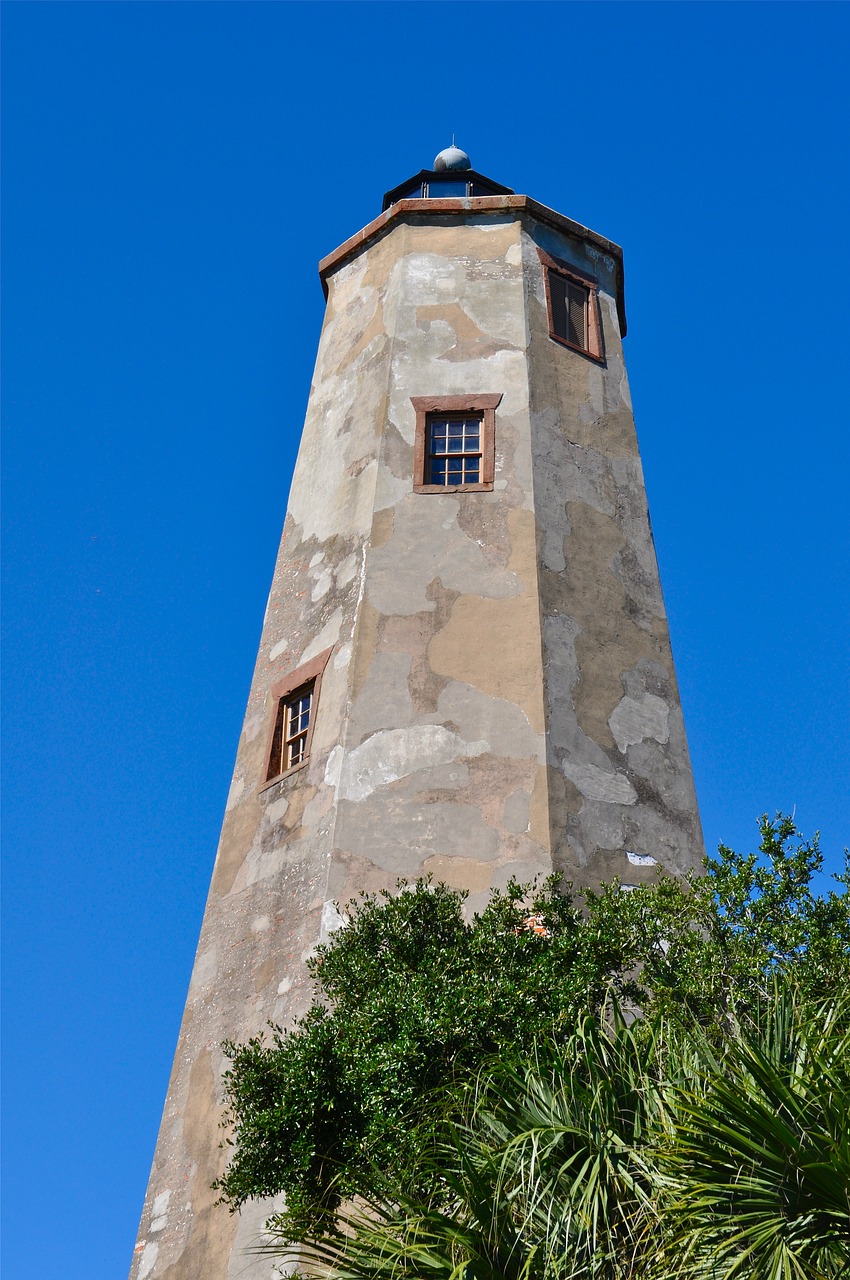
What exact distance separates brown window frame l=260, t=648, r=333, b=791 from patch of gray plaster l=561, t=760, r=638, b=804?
305 centimetres

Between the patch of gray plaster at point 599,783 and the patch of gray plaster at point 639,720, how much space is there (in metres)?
0.46

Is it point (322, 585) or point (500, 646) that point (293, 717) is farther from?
point (500, 646)

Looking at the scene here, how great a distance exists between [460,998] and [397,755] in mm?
5288

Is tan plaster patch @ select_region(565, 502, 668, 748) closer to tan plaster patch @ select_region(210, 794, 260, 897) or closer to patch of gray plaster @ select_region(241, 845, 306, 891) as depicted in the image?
patch of gray plaster @ select_region(241, 845, 306, 891)

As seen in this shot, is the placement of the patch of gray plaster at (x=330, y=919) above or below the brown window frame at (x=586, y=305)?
below

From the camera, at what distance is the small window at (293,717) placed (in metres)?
18.2

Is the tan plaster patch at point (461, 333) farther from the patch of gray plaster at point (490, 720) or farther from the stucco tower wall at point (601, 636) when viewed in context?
the patch of gray plaster at point (490, 720)

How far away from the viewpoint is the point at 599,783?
1716 cm

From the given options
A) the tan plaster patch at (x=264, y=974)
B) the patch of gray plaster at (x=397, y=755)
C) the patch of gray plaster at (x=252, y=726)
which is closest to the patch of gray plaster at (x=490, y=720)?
the patch of gray plaster at (x=397, y=755)

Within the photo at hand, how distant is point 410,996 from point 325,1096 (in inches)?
39.1

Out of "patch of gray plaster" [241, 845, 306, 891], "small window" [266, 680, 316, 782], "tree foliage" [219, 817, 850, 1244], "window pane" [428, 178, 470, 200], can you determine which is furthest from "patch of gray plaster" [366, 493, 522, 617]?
"window pane" [428, 178, 470, 200]

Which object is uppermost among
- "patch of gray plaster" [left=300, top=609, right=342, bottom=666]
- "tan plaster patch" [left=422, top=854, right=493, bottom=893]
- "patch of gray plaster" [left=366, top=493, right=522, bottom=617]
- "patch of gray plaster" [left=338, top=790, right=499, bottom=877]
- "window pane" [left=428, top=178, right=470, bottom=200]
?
"window pane" [left=428, top=178, right=470, bottom=200]

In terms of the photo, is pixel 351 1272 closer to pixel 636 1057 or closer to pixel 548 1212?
pixel 548 1212

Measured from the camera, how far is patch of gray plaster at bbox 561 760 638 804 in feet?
55.7
